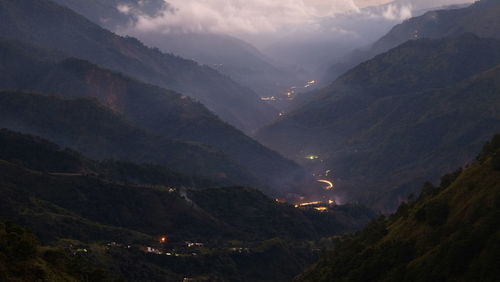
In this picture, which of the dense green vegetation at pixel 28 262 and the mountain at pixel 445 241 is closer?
the mountain at pixel 445 241

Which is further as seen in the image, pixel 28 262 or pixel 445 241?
pixel 445 241

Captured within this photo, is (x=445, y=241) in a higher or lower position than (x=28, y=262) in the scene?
lower

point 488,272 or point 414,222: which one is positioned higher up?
point 414,222

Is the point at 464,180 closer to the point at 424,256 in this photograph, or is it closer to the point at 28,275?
the point at 424,256

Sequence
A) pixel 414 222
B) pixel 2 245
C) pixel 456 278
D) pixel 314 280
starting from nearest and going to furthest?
pixel 456 278 < pixel 2 245 < pixel 414 222 < pixel 314 280

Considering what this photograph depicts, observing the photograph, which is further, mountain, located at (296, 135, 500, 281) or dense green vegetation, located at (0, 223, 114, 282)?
dense green vegetation, located at (0, 223, 114, 282)

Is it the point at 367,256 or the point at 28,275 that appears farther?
the point at 367,256

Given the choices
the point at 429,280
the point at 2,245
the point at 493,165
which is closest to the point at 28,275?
the point at 2,245

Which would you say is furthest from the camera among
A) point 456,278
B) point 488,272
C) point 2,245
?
point 2,245
